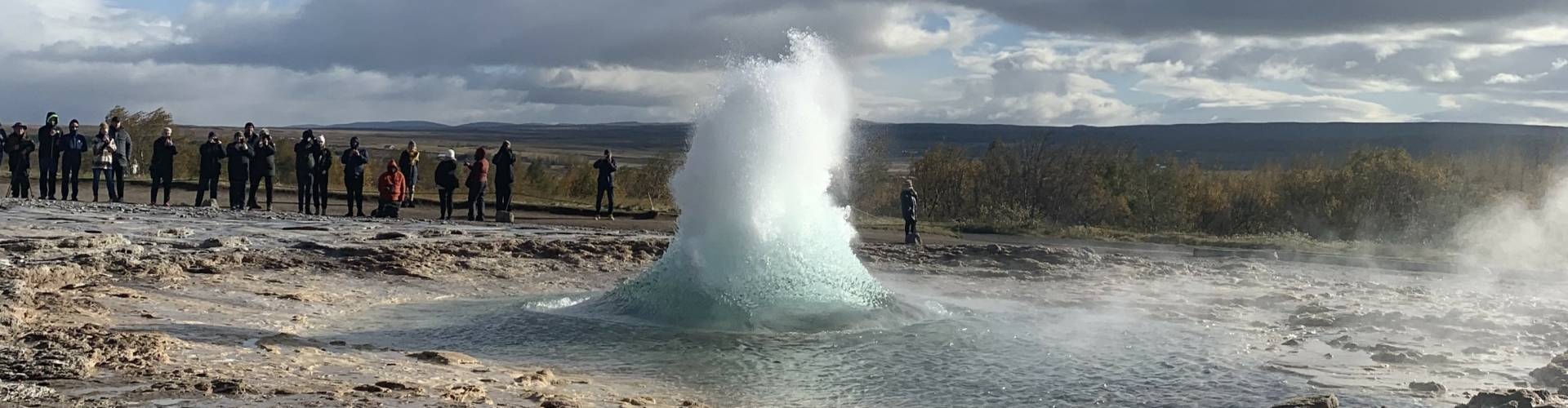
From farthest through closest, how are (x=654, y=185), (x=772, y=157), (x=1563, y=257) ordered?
(x=654, y=185) < (x=1563, y=257) < (x=772, y=157)

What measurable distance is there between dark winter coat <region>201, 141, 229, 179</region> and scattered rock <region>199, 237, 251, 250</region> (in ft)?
20.8

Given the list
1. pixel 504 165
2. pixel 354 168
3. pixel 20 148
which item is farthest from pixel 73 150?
pixel 504 165

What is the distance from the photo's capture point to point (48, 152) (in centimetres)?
1984

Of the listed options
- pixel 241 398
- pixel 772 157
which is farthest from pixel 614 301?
pixel 241 398

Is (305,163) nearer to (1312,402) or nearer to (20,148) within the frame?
(20,148)

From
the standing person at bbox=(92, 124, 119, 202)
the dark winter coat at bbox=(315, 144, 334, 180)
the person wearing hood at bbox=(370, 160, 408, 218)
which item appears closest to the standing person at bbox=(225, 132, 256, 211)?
the dark winter coat at bbox=(315, 144, 334, 180)

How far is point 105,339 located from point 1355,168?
3613cm

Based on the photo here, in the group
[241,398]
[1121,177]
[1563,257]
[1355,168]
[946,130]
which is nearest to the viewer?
[241,398]

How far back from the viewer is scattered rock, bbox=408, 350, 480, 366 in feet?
25.9

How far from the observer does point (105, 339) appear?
7262mm

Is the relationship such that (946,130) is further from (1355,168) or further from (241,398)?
(241,398)

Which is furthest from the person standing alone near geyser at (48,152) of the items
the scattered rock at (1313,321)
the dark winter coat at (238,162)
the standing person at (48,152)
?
the scattered rock at (1313,321)

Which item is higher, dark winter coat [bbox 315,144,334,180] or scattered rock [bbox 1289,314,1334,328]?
dark winter coat [bbox 315,144,334,180]

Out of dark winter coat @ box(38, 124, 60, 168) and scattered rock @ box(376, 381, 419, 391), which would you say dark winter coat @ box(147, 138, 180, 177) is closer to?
dark winter coat @ box(38, 124, 60, 168)
